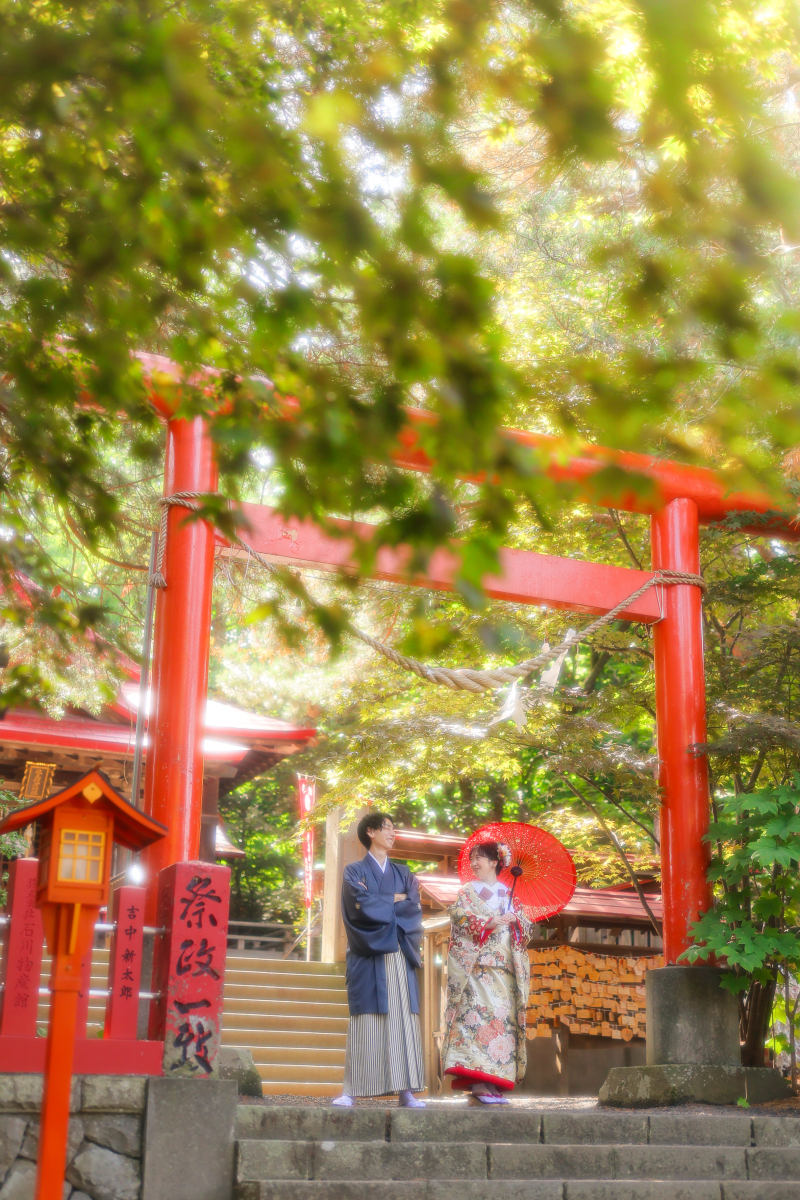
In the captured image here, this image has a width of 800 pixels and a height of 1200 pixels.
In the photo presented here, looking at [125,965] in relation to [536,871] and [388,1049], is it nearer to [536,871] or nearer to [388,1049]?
[388,1049]

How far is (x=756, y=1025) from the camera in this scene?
22.8 ft

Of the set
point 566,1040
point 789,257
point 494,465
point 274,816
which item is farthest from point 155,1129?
point 274,816

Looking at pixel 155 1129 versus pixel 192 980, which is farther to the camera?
pixel 192 980

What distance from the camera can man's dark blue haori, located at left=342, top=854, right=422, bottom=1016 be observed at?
5652 mm

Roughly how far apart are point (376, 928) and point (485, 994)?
29.4 inches

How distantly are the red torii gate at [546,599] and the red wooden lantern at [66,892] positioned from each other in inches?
81.9

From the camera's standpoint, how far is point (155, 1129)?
4102 mm

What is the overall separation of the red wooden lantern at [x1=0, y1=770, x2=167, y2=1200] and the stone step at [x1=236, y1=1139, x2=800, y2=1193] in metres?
1.03

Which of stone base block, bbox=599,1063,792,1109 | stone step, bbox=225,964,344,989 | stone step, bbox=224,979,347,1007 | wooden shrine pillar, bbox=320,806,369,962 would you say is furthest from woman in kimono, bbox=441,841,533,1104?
wooden shrine pillar, bbox=320,806,369,962

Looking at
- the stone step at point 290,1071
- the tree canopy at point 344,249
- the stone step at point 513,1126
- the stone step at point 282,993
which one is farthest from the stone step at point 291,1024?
the tree canopy at point 344,249

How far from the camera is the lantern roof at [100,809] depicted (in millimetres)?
3654

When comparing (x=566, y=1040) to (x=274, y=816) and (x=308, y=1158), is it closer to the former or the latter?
(x=308, y=1158)

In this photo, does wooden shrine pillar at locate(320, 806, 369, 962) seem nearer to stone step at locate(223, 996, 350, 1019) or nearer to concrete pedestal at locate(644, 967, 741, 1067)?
stone step at locate(223, 996, 350, 1019)

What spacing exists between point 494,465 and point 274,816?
765 inches
